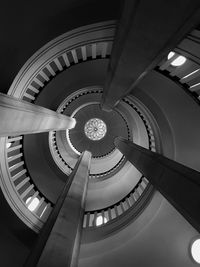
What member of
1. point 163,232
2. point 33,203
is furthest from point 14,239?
point 163,232

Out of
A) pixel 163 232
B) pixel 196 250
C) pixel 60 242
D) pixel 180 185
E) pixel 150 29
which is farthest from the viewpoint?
pixel 163 232

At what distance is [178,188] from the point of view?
292 cm

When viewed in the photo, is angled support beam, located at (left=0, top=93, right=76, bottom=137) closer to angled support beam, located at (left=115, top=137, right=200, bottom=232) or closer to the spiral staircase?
the spiral staircase

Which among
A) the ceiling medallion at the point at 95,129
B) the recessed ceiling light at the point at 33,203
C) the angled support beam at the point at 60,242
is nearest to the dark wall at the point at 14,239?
the recessed ceiling light at the point at 33,203

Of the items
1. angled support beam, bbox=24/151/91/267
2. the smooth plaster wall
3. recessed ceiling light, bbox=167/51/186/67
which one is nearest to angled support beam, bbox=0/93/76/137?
angled support beam, bbox=24/151/91/267

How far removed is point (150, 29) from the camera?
303 centimetres

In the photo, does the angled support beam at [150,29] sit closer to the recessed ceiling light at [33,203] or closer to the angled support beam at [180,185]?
the angled support beam at [180,185]

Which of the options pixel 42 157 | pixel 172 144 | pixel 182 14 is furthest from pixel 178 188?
pixel 42 157

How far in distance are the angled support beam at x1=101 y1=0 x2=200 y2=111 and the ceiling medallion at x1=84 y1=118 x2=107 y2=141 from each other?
13.4 metres

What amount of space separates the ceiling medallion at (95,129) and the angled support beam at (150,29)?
13.4 m

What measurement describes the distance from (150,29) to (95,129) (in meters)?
15.2

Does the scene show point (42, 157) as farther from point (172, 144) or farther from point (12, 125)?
point (12, 125)

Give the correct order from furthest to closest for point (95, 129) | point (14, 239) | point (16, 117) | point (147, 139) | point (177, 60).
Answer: point (95, 129), point (147, 139), point (14, 239), point (177, 60), point (16, 117)

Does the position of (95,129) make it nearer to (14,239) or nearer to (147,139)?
(147,139)
